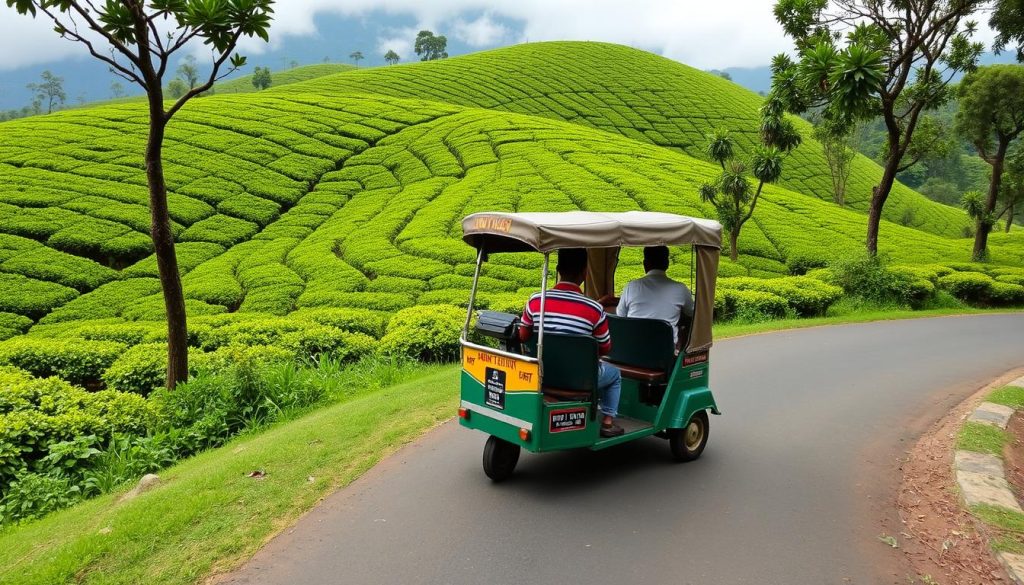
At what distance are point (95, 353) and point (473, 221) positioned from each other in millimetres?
9385

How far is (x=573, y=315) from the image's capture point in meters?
5.26

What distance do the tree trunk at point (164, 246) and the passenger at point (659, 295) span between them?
20.4ft

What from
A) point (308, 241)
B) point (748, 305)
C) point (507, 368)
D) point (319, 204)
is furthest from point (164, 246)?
point (319, 204)

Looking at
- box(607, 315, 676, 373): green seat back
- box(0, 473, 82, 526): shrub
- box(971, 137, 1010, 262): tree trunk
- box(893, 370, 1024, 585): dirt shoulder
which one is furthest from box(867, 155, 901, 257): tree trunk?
box(0, 473, 82, 526): shrub

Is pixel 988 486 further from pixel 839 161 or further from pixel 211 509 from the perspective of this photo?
pixel 839 161

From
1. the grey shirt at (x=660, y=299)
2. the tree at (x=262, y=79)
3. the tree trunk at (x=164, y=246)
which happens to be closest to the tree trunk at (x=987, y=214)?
the grey shirt at (x=660, y=299)

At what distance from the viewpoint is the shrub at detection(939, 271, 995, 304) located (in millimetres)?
20125

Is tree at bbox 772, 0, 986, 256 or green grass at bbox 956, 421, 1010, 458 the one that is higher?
tree at bbox 772, 0, 986, 256

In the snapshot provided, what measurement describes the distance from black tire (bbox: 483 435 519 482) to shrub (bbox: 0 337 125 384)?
9.11 metres

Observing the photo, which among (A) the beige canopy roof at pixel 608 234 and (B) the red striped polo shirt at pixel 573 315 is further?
(B) the red striped polo shirt at pixel 573 315

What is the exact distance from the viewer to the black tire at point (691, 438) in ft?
19.7

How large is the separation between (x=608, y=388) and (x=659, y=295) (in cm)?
114

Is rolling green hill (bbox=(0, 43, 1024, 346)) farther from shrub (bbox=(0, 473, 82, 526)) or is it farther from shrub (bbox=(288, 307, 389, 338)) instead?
shrub (bbox=(0, 473, 82, 526))

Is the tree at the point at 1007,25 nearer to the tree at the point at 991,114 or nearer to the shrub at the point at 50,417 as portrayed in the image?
the tree at the point at 991,114
